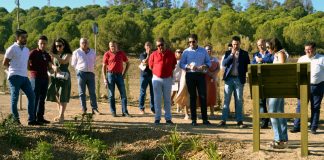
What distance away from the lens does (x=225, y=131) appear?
30.2 ft

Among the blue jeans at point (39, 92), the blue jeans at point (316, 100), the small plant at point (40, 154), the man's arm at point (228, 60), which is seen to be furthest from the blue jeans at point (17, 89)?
the blue jeans at point (316, 100)

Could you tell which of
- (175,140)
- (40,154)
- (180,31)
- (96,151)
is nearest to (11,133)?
(96,151)

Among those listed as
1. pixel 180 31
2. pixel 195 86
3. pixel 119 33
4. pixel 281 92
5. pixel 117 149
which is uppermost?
pixel 180 31

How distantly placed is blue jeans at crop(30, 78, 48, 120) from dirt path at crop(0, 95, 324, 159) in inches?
16.1

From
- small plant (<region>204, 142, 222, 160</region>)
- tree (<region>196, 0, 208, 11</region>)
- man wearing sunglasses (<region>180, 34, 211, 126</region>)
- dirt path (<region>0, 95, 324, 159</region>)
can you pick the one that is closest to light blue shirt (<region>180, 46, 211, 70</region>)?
man wearing sunglasses (<region>180, 34, 211, 126</region>)

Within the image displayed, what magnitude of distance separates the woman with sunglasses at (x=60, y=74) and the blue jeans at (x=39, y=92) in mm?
386

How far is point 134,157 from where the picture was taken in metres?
7.85

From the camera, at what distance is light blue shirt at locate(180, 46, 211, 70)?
976 cm

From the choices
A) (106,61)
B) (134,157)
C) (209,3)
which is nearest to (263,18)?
(106,61)

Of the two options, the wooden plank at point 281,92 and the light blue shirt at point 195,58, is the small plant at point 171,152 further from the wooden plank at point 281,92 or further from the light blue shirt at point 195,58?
the light blue shirt at point 195,58

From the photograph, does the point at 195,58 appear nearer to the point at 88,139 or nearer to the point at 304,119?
the point at 88,139

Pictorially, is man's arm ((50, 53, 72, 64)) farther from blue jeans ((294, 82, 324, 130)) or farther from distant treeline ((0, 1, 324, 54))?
distant treeline ((0, 1, 324, 54))

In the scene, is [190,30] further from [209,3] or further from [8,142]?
[209,3]

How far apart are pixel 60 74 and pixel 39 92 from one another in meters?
0.54
